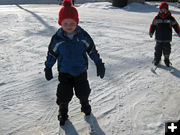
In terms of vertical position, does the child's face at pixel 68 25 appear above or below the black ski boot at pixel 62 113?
above

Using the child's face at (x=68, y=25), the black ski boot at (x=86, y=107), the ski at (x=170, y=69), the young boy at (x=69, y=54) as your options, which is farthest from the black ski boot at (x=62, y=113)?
the ski at (x=170, y=69)

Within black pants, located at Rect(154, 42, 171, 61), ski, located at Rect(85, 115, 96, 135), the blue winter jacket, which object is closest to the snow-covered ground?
ski, located at Rect(85, 115, 96, 135)

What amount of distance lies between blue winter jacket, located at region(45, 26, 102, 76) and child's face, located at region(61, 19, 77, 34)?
60mm

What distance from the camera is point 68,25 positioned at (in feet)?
7.63

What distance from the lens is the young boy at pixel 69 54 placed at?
7.71 ft

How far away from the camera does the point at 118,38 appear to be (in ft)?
22.1

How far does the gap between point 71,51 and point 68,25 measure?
291 mm

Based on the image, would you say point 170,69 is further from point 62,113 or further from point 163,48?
point 62,113

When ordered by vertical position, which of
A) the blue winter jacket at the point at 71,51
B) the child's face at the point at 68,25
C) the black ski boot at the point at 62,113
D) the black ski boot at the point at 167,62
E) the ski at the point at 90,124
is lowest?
the ski at the point at 90,124

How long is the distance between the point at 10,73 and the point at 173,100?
294cm

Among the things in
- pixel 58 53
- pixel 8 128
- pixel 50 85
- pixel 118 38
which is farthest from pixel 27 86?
pixel 118 38

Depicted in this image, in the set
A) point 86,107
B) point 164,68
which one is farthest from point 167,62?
point 86,107

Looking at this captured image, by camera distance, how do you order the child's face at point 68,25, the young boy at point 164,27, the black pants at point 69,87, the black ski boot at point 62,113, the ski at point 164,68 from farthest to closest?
the ski at point 164,68
the young boy at point 164,27
the black ski boot at point 62,113
the black pants at point 69,87
the child's face at point 68,25

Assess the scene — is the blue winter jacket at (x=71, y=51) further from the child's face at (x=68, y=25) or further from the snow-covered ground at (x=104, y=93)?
the snow-covered ground at (x=104, y=93)
